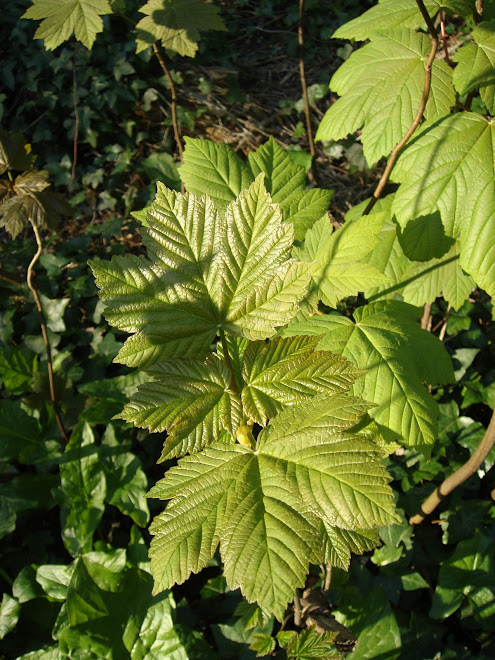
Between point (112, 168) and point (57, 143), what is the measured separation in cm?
59

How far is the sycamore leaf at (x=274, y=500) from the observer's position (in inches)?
28.9

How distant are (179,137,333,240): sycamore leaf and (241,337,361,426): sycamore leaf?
579 mm

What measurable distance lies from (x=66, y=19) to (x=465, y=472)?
2278 millimetres

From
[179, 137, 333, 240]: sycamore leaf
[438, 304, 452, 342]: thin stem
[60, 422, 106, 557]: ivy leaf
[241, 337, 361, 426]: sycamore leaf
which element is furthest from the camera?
[438, 304, 452, 342]: thin stem

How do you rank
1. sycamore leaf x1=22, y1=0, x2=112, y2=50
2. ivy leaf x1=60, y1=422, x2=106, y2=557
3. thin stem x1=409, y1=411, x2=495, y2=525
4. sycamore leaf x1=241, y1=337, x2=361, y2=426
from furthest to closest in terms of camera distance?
ivy leaf x1=60, y1=422, x2=106, y2=557, sycamore leaf x1=22, y1=0, x2=112, y2=50, thin stem x1=409, y1=411, x2=495, y2=525, sycamore leaf x1=241, y1=337, x2=361, y2=426

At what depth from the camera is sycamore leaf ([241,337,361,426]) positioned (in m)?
0.85

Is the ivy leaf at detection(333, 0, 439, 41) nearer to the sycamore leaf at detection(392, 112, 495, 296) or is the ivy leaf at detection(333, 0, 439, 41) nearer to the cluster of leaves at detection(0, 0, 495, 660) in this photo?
the cluster of leaves at detection(0, 0, 495, 660)

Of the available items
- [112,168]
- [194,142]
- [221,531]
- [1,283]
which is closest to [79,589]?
[221,531]

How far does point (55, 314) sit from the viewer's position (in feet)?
10.2

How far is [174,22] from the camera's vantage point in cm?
207

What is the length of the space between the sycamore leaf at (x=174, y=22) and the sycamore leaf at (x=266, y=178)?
897mm

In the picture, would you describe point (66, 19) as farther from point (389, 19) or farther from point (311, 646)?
point (311, 646)

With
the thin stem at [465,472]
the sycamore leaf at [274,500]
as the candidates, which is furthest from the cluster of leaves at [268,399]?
the thin stem at [465,472]

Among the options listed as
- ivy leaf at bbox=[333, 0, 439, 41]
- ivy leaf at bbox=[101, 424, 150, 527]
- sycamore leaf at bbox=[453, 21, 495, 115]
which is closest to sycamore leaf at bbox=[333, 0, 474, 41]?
ivy leaf at bbox=[333, 0, 439, 41]
